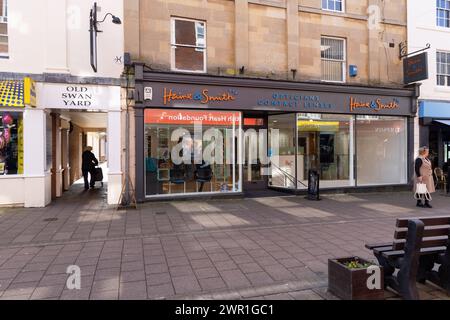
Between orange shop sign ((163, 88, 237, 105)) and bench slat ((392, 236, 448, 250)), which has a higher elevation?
orange shop sign ((163, 88, 237, 105))

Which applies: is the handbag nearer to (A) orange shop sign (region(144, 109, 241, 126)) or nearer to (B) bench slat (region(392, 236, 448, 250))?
(A) orange shop sign (region(144, 109, 241, 126))

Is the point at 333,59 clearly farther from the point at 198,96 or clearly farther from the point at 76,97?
the point at 76,97

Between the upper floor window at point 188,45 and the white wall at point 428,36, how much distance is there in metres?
8.40

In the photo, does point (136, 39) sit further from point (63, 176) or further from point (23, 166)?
point (63, 176)

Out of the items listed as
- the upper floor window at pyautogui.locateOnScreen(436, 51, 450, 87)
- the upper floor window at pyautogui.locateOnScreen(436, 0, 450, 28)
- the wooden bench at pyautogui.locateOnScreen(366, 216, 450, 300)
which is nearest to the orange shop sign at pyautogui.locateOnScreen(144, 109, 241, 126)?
the wooden bench at pyautogui.locateOnScreen(366, 216, 450, 300)

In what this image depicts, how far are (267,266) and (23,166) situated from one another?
794 cm

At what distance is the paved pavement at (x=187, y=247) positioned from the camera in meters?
4.11

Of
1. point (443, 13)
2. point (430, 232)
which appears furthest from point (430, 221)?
point (443, 13)

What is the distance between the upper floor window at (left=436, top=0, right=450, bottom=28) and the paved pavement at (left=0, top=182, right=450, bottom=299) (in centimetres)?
842

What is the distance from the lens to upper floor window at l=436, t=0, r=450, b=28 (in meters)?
13.9

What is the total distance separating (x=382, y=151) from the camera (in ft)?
45.0

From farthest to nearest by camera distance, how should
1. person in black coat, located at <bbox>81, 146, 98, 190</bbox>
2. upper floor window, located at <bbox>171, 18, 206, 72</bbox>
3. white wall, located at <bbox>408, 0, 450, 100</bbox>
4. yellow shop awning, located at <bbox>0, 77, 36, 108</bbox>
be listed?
person in black coat, located at <bbox>81, 146, 98, 190</bbox> → white wall, located at <bbox>408, 0, 450, 100</bbox> → upper floor window, located at <bbox>171, 18, 206, 72</bbox> → yellow shop awning, located at <bbox>0, 77, 36, 108</bbox>

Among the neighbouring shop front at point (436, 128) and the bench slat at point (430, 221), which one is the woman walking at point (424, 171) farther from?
the bench slat at point (430, 221)

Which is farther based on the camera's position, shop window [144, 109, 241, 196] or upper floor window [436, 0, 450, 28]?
upper floor window [436, 0, 450, 28]
